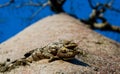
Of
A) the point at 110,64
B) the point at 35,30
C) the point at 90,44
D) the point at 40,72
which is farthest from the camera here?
the point at 35,30

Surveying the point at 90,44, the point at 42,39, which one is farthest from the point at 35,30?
the point at 90,44

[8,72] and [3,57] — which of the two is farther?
[3,57]

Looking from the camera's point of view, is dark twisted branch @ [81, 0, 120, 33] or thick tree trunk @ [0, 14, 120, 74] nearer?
thick tree trunk @ [0, 14, 120, 74]

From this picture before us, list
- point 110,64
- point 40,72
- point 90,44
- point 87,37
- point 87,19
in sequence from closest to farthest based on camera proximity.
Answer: point 40,72 < point 110,64 < point 90,44 < point 87,37 < point 87,19

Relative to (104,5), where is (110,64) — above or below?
below

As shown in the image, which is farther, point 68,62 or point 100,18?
point 100,18

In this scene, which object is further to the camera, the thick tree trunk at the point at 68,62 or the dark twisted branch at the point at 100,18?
the dark twisted branch at the point at 100,18

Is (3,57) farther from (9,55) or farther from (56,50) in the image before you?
(56,50)
